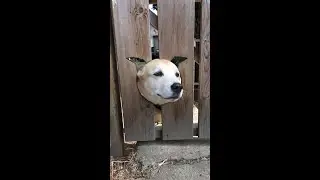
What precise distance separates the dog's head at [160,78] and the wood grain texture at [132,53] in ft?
0.15

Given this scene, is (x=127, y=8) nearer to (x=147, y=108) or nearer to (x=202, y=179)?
(x=147, y=108)

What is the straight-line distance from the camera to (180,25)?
1.64 meters

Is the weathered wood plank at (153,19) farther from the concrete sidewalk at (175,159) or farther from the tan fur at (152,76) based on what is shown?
the concrete sidewalk at (175,159)

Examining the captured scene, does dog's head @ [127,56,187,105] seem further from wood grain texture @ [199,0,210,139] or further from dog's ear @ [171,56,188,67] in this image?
wood grain texture @ [199,0,210,139]

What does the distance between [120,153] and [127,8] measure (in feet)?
3.03

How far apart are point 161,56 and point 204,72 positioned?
0.30 meters

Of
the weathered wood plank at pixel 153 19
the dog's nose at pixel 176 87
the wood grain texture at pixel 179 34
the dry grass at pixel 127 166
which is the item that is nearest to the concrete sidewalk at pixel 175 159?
the dry grass at pixel 127 166

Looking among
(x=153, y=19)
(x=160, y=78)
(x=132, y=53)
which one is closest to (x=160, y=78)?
(x=160, y=78)

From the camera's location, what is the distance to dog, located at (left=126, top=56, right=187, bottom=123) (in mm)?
1607

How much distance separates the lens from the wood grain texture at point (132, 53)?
1588 millimetres
